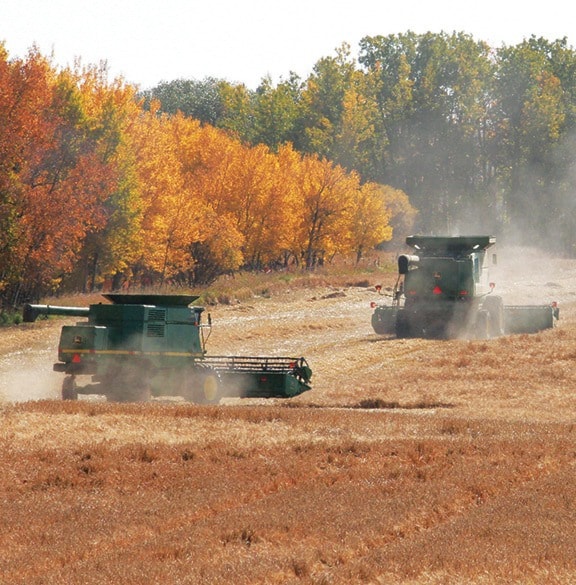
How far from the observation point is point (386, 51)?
139875mm

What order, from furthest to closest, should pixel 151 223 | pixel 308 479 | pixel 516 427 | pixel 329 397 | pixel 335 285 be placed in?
pixel 335 285
pixel 151 223
pixel 329 397
pixel 516 427
pixel 308 479

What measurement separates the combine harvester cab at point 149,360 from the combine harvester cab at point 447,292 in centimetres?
1404

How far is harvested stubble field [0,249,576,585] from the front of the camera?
12461mm

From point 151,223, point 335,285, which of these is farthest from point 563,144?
point 151,223

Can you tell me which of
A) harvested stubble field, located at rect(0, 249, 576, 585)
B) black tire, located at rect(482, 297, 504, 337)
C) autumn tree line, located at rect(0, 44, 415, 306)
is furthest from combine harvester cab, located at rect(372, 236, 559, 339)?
autumn tree line, located at rect(0, 44, 415, 306)

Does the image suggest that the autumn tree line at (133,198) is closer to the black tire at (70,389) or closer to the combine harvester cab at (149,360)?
the combine harvester cab at (149,360)

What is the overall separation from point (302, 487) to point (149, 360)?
11.6m

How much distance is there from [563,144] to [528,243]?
493 inches

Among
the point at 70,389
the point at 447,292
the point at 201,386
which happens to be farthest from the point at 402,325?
the point at 70,389

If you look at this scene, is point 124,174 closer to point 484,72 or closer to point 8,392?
point 8,392

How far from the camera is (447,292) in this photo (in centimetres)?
4284

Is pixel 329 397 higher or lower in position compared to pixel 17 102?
lower

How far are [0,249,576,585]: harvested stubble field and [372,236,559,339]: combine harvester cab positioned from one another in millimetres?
A: 9457

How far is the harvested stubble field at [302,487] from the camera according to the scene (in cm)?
1246
